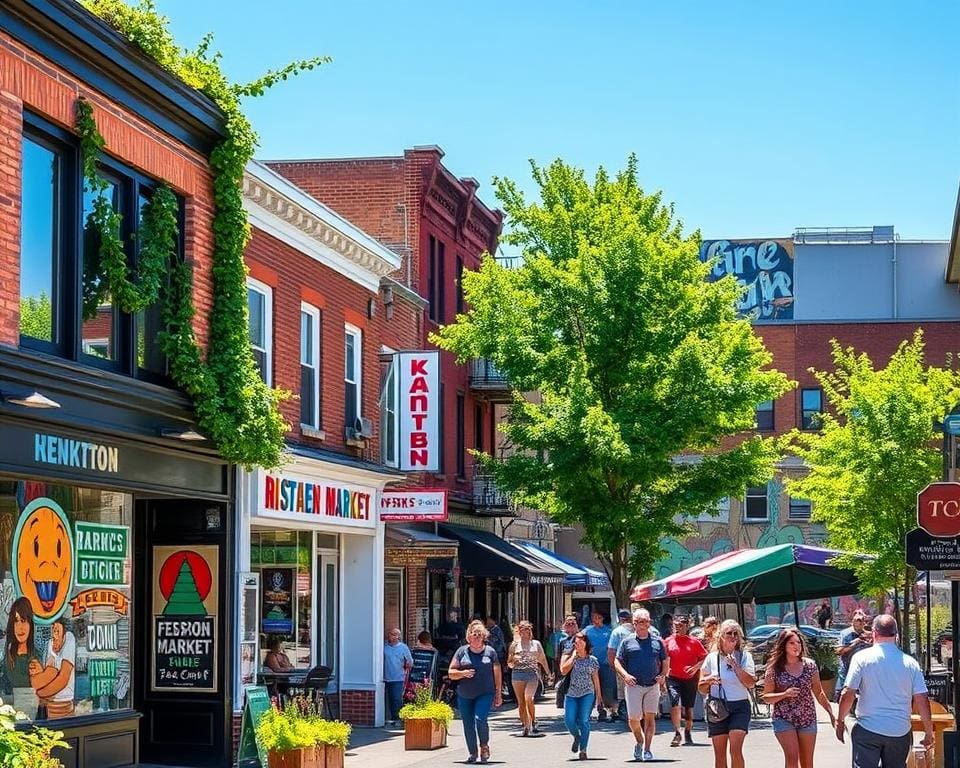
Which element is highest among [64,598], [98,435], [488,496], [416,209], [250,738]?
[416,209]

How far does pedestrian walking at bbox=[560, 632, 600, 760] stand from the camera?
1941 centimetres

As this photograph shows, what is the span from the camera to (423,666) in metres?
27.1

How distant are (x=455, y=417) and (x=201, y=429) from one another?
64.0 feet

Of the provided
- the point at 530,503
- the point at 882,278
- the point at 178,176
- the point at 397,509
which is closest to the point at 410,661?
the point at 397,509

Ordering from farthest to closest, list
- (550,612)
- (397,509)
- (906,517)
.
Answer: (550,612)
(906,517)
(397,509)

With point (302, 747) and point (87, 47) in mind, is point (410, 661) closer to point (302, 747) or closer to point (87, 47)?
point (302, 747)

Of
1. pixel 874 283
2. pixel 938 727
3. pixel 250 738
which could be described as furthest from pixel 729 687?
pixel 874 283

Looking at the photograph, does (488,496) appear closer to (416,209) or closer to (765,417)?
(416,209)

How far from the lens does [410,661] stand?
1011 inches

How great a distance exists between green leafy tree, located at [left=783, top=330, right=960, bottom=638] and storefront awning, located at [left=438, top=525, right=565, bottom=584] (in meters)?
6.57

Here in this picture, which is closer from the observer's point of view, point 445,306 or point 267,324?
point 267,324

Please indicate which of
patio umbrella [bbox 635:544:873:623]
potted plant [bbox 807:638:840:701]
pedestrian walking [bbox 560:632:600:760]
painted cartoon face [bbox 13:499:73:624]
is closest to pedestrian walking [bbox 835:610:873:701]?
patio umbrella [bbox 635:544:873:623]

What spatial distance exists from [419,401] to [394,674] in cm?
431

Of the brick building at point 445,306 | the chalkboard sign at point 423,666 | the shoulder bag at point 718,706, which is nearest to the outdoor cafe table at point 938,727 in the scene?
the shoulder bag at point 718,706
